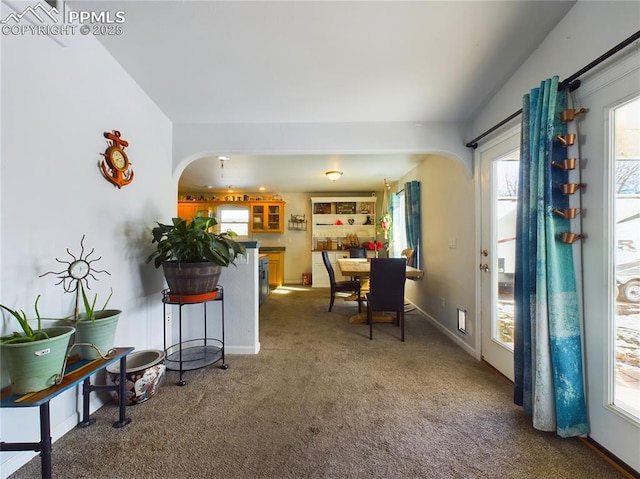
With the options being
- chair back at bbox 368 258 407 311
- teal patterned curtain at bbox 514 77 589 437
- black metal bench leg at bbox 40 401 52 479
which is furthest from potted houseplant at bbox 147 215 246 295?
teal patterned curtain at bbox 514 77 589 437

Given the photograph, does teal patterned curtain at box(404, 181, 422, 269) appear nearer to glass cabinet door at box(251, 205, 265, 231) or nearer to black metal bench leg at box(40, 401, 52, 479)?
glass cabinet door at box(251, 205, 265, 231)

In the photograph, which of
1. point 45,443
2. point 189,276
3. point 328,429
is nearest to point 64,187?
point 189,276

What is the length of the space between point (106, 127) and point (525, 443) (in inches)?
126

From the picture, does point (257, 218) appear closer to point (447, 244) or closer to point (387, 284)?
point (387, 284)

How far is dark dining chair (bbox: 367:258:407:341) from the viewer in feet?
9.49

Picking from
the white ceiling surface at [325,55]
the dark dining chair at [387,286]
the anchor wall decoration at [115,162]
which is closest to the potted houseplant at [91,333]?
the anchor wall decoration at [115,162]

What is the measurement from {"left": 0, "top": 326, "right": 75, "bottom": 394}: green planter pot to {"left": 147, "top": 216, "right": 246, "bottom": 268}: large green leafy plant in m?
0.89

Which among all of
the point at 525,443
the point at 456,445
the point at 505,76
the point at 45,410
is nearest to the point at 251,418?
the point at 45,410

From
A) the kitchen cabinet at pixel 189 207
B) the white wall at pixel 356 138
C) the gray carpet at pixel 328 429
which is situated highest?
the white wall at pixel 356 138

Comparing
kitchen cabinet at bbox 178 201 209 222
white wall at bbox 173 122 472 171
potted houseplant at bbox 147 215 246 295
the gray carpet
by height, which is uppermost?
white wall at bbox 173 122 472 171

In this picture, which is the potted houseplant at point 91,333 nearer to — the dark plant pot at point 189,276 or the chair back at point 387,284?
the dark plant pot at point 189,276

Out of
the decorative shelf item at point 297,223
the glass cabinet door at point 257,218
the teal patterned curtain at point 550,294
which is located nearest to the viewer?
the teal patterned curtain at point 550,294

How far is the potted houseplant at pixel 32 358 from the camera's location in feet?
3.40

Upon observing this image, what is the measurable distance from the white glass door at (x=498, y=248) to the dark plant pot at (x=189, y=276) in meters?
2.37
